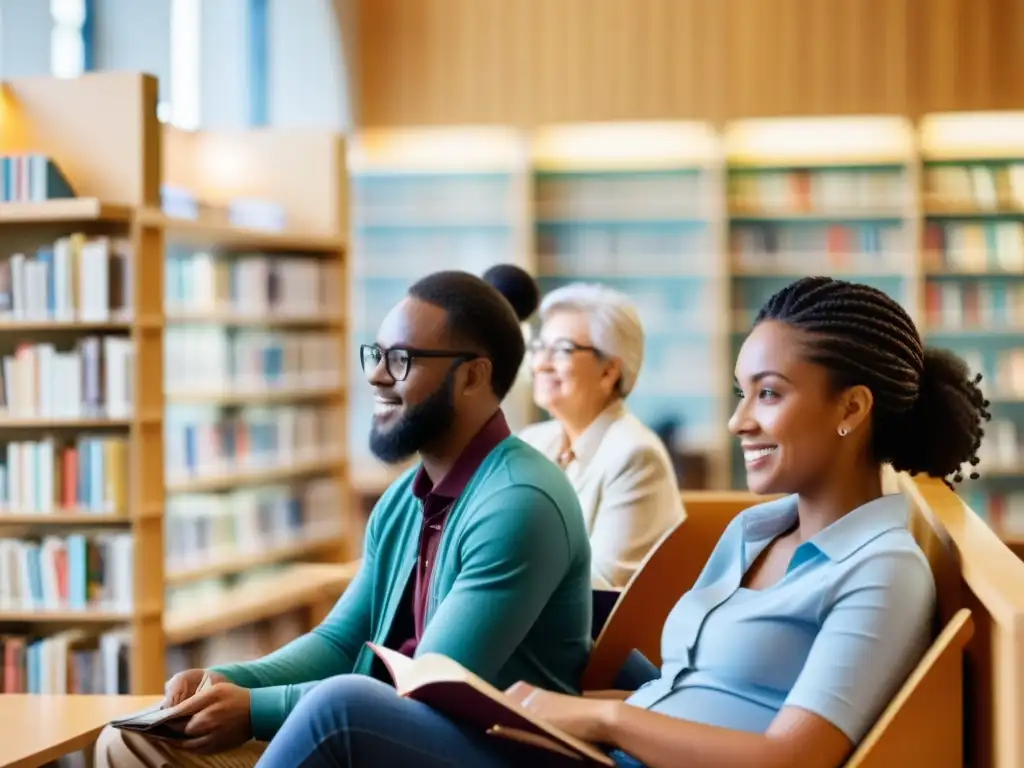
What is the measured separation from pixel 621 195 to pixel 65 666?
4732 mm

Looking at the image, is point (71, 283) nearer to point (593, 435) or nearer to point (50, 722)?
point (593, 435)

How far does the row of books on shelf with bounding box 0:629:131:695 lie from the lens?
5.27 metres

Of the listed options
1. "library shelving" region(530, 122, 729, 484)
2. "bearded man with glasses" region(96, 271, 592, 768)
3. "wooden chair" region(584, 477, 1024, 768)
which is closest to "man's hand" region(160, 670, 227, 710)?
"bearded man with glasses" region(96, 271, 592, 768)

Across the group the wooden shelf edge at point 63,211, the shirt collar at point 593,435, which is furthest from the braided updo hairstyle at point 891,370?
the wooden shelf edge at point 63,211

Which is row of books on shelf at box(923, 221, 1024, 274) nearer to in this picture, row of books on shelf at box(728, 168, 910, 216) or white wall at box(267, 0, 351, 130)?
row of books on shelf at box(728, 168, 910, 216)

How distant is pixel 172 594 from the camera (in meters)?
6.40

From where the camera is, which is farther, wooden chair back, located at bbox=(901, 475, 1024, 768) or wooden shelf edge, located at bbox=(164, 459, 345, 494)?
wooden shelf edge, located at bbox=(164, 459, 345, 494)

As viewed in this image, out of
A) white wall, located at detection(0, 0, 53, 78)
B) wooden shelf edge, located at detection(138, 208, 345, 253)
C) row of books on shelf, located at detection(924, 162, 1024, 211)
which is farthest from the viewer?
row of books on shelf, located at detection(924, 162, 1024, 211)

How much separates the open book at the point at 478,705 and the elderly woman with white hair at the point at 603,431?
1.40 meters

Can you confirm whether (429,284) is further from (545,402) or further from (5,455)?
(5,455)

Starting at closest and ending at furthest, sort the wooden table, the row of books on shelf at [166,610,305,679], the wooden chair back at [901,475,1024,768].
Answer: the wooden chair back at [901,475,1024,768]
the wooden table
the row of books on shelf at [166,610,305,679]

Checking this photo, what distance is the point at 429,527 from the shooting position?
2434 mm

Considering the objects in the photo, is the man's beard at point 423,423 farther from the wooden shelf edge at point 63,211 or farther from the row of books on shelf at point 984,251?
the row of books on shelf at point 984,251

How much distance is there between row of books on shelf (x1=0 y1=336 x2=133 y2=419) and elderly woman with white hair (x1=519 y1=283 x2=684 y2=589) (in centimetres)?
207
